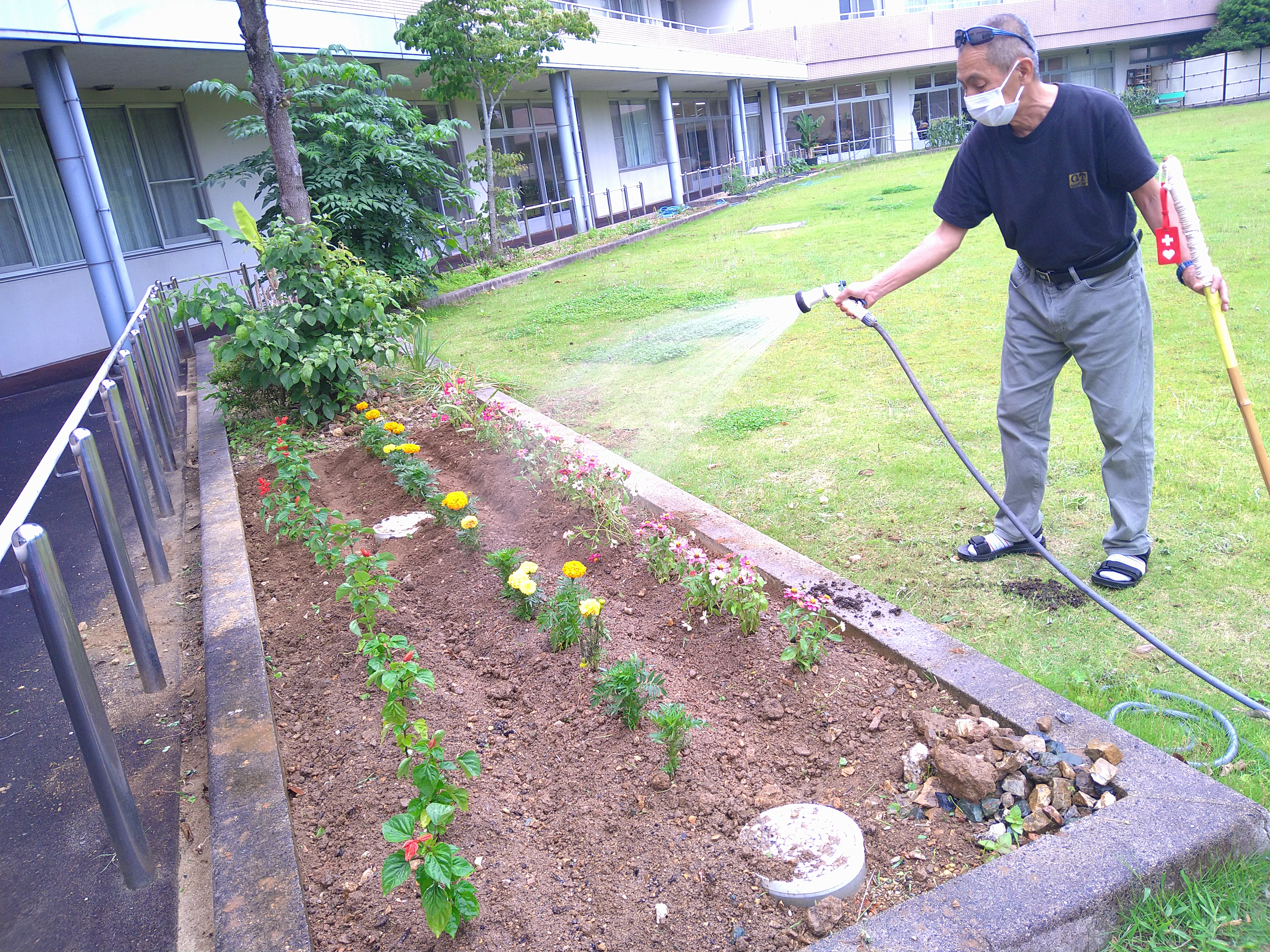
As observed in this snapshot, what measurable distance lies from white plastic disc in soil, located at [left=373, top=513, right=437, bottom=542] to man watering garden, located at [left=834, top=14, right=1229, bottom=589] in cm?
217

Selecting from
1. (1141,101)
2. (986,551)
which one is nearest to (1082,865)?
(986,551)

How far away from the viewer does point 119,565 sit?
10.6 feet

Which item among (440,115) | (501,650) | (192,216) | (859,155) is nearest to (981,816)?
(501,650)

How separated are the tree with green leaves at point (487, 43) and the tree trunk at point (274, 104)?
6058 mm

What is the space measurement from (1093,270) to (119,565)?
146 inches

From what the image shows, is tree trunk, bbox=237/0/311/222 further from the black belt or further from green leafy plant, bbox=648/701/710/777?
green leafy plant, bbox=648/701/710/777

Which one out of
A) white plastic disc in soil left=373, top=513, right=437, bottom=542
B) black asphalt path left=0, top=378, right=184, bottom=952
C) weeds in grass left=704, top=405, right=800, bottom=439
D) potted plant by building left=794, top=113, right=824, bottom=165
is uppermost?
potted plant by building left=794, top=113, right=824, bottom=165

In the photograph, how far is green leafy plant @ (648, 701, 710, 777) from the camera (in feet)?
7.73

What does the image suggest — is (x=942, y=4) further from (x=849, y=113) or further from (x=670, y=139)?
(x=670, y=139)

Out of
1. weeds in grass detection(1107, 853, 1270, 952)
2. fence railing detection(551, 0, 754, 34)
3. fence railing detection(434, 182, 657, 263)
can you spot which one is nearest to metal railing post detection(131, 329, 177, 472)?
weeds in grass detection(1107, 853, 1270, 952)

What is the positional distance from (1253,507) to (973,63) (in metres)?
2.24

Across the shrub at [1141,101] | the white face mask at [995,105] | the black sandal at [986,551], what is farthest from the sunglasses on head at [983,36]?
the shrub at [1141,101]

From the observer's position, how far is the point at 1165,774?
2.13 m

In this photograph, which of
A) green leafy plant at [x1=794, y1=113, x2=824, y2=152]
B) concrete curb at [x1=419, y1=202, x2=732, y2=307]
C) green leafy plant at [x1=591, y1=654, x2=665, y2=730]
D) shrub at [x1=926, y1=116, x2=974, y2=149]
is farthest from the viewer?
green leafy plant at [x1=794, y1=113, x2=824, y2=152]
